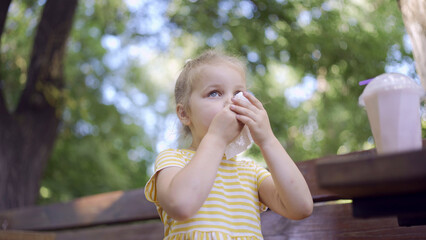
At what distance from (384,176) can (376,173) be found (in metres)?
0.01

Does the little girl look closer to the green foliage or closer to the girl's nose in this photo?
the girl's nose

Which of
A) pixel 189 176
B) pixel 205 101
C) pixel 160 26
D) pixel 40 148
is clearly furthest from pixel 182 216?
pixel 160 26

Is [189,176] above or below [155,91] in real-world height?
above

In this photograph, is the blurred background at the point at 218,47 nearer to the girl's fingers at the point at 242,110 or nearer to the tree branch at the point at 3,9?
the girl's fingers at the point at 242,110

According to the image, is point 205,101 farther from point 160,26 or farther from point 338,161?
point 160,26

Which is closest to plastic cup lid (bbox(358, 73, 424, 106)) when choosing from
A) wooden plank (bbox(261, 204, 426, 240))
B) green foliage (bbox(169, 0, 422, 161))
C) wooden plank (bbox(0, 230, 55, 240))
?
wooden plank (bbox(261, 204, 426, 240))

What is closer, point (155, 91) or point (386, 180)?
point (386, 180)

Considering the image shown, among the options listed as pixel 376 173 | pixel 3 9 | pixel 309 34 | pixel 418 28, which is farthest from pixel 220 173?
pixel 309 34

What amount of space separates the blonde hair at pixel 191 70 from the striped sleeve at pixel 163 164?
22 cm

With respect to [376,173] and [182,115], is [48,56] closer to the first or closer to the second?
[182,115]

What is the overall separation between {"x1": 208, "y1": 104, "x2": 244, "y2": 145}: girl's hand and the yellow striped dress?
0.64 ft

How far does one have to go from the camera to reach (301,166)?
2033 mm

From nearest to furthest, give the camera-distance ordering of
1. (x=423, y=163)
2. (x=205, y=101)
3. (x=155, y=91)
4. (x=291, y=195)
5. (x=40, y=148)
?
(x=423, y=163)
(x=291, y=195)
(x=205, y=101)
(x=40, y=148)
(x=155, y=91)

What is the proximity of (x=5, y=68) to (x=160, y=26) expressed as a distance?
7.39 feet
